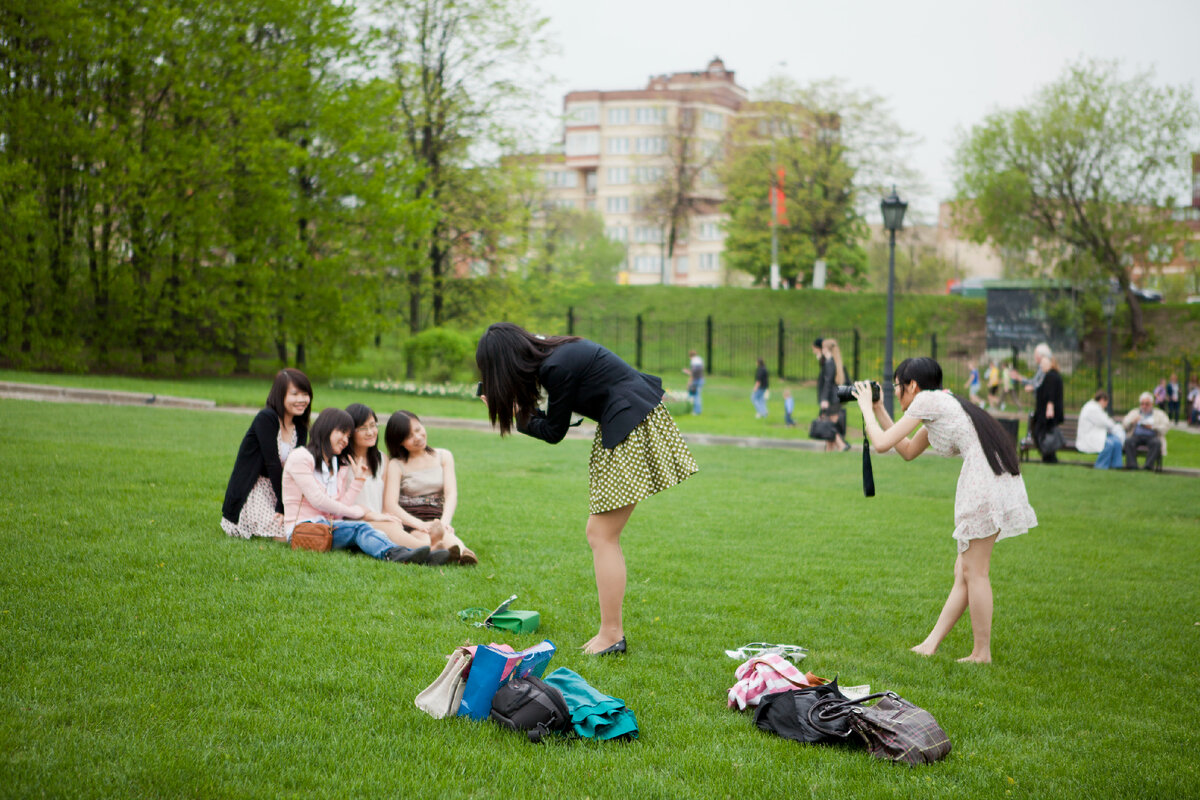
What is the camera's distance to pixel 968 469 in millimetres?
5574

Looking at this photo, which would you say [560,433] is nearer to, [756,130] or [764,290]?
[764,290]

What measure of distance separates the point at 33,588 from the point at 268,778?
2883 mm

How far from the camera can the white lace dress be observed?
5.46 metres

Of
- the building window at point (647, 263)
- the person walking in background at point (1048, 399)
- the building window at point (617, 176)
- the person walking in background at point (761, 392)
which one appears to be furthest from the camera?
the building window at point (647, 263)

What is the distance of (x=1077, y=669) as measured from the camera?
5.50m

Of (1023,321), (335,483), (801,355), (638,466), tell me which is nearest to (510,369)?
(638,466)

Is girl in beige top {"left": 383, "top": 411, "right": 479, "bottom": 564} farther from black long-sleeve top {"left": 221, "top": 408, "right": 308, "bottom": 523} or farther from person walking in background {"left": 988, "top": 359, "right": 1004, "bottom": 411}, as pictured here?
person walking in background {"left": 988, "top": 359, "right": 1004, "bottom": 411}

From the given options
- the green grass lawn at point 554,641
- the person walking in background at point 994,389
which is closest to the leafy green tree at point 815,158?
the person walking in background at point 994,389

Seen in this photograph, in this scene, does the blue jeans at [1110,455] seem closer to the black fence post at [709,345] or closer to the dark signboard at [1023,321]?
the black fence post at [709,345]

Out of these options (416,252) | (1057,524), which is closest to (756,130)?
(416,252)

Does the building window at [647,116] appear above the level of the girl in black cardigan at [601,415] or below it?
above

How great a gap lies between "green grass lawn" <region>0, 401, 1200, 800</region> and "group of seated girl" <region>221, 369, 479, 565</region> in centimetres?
31

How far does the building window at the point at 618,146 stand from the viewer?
3514 inches

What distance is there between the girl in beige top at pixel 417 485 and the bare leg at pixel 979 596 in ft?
12.3
